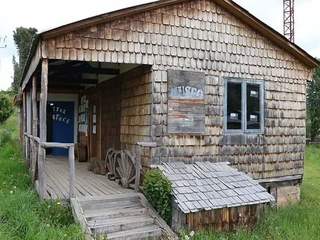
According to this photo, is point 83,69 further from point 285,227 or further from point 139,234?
point 285,227

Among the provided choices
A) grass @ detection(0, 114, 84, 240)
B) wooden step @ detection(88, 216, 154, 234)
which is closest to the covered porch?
grass @ detection(0, 114, 84, 240)

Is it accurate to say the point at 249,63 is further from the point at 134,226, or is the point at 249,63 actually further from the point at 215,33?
the point at 134,226

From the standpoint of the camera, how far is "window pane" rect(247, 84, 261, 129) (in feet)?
33.2

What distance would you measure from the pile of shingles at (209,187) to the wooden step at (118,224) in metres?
0.70

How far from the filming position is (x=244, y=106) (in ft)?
32.8

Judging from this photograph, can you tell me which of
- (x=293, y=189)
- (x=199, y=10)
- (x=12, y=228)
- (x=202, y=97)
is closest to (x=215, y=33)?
(x=199, y=10)

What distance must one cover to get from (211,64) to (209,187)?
2995mm

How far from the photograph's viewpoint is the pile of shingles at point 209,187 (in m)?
7.41

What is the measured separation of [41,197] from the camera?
→ 24.7 feet

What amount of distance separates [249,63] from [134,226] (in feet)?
16.8

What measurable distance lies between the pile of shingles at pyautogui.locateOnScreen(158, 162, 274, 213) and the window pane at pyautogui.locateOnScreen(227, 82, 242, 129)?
1.12m

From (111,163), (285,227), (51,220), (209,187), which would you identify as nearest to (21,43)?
(111,163)

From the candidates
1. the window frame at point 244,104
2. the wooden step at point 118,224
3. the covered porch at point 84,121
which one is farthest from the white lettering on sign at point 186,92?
the wooden step at point 118,224

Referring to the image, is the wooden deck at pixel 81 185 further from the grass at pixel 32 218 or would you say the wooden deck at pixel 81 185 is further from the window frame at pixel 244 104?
the window frame at pixel 244 104
